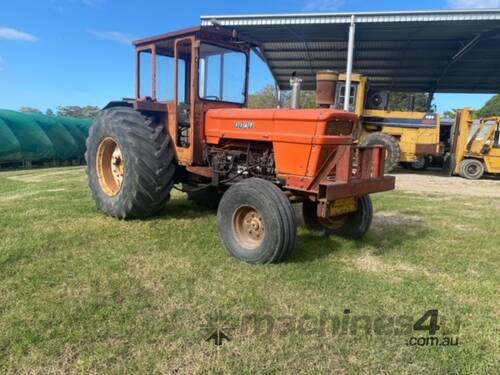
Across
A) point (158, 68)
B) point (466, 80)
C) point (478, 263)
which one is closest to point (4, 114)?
point (158, 68)

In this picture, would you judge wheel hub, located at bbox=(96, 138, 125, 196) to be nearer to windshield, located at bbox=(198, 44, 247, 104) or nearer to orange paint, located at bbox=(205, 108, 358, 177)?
windshield, located at bbox=(198, 44, 247, 104)

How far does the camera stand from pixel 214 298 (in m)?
3.28

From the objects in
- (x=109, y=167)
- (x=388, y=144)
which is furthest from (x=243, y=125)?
(x=388, y=144)

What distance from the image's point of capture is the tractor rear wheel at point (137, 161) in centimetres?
Answer: 502

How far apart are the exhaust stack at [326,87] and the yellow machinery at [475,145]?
10304mm

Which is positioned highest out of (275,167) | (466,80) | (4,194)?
(466,80)

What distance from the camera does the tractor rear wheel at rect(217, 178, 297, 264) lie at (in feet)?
12.6

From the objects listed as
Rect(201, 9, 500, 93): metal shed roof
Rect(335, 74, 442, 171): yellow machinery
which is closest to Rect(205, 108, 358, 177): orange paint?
Rect(201, 9, 500, 93): metal shed roof

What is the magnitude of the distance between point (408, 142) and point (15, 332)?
13.0 metres

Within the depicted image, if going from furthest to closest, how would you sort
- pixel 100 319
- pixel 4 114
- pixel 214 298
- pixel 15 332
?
pixel 4 114 → pixel 214 298 → pixel 100 319 → pixel 15 332

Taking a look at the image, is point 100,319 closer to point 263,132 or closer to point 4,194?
point 263,132

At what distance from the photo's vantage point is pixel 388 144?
12852mm

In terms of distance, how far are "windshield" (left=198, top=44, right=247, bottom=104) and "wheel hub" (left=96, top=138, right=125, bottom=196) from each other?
1.59 metres

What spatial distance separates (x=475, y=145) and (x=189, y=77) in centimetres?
1085
